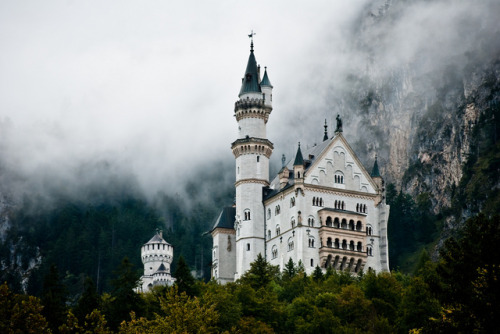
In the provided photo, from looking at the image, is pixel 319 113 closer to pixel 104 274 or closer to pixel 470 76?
pixel 470 76

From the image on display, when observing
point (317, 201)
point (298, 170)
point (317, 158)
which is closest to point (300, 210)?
point (317, 201)

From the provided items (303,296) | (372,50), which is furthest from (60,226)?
(303,296)

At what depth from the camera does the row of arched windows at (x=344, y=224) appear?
104m

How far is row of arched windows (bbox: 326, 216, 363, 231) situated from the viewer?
341 feet

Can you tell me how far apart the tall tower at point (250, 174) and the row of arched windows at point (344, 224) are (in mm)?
8023

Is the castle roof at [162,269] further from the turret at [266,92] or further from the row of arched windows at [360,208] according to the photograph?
the row of arched windows at [360,208]

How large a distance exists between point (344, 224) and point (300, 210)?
503 centimetres

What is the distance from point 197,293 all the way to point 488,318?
34723 mm

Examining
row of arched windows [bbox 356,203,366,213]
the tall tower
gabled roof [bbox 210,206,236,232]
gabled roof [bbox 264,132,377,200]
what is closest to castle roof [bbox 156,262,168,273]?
gabled roof [bbox 210,206,236,232]

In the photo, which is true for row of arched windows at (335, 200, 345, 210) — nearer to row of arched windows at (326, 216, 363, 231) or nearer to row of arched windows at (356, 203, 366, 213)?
row of arched windows at (326, 216, 363, 231)

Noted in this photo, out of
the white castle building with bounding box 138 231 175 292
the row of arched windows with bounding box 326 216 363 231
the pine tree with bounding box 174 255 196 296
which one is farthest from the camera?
the white castle building with bounding box 138 231 175 292

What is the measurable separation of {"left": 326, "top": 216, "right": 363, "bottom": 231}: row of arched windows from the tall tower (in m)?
8.02

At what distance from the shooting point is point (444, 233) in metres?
138

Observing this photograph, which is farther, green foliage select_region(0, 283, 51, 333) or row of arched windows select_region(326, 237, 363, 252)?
row of arched windows select_region(326, 237, 363, 252)
